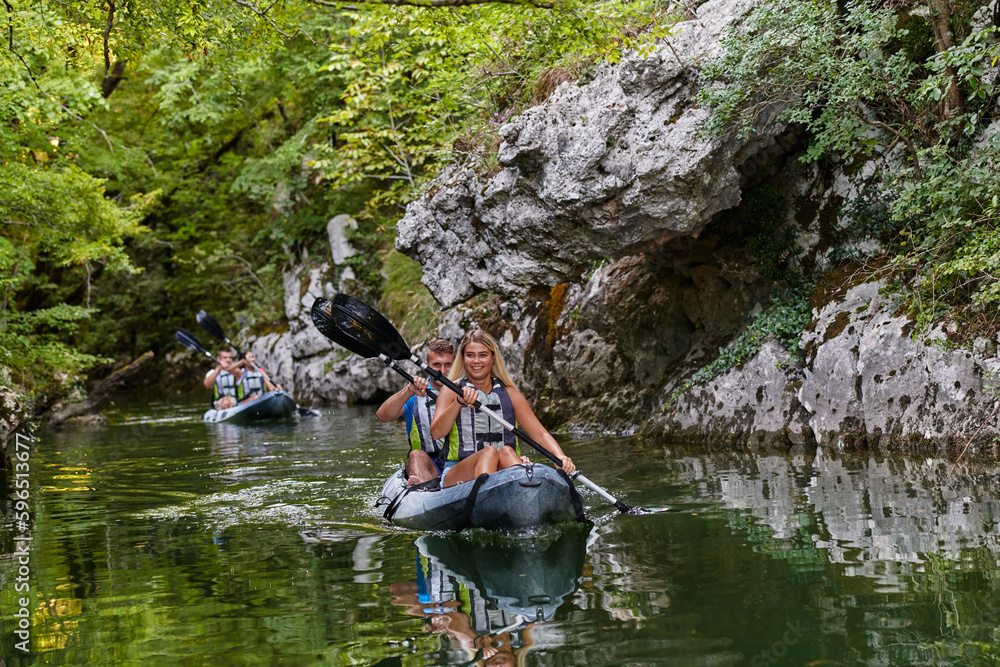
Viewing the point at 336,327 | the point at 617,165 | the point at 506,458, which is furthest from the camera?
the point at 617,165

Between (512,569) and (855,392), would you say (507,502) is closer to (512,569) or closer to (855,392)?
(512,569)

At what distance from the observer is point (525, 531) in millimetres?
5133

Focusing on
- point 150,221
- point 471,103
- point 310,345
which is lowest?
point 310,345

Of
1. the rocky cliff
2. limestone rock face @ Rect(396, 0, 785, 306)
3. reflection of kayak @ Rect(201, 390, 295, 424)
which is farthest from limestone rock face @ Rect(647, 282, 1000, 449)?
reflection of kayak @ Rect(201, 390, 295, 424)

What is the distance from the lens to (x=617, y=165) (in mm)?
7969

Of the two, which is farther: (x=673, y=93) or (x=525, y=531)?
(x=673, y=93)

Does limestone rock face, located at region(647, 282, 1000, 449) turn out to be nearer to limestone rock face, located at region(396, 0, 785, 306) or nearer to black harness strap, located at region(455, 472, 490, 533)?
limestone rock face, located at region(396, 0, 785, 306)

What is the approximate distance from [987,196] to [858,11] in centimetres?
195

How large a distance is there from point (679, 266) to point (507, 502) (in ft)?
18.1

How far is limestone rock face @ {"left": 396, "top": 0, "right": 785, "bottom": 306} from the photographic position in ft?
25.7

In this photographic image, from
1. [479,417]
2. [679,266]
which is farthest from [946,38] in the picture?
[479,417]

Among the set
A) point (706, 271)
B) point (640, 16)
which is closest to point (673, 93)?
point (640, 16)

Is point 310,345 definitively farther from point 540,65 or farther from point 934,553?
point 934,553

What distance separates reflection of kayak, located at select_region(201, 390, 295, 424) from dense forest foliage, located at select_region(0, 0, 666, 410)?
8.16 ft
